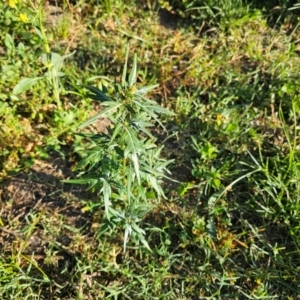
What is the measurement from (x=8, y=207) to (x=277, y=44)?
2.25 metres

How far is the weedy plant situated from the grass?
0.18 meters

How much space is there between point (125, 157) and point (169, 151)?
0.97 metres

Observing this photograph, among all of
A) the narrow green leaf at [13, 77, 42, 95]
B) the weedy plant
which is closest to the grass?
the narrow green leaf at [13, 77, 42, 95]

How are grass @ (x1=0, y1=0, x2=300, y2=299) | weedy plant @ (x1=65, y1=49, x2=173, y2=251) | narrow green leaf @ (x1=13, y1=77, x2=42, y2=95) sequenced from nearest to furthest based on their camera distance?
weedy plant @ (x1=65, y1=49, x2=173, y2=251), grass @ (x1=0, y1=0, x2=300, y2=299), narrow green leaf @ (x1=13, y1=77, x2=42, y2=95)

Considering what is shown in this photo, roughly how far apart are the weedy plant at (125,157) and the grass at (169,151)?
18cm

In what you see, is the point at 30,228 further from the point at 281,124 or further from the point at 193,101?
the point at 281,124

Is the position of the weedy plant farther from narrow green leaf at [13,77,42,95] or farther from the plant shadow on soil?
narrow green leaf at [13,77,42,95]

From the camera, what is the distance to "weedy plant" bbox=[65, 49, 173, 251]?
2.14m


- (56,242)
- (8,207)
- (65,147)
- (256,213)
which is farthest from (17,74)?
(256,213)

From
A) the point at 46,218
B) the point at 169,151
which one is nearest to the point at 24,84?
the point at 46,218

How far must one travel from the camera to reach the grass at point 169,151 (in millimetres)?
2795

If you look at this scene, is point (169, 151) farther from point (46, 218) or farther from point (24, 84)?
point (24, 84)

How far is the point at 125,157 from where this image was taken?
2213 mm

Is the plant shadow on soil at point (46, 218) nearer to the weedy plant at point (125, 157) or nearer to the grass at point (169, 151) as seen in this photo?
the grass at point (169, 151)
